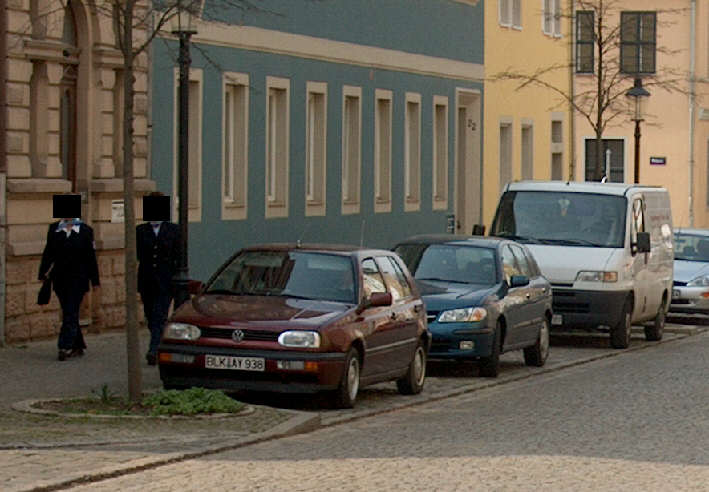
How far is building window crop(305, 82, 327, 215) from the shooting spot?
34.4m

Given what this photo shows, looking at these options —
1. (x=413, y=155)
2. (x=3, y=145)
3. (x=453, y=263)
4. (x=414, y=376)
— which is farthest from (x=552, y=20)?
(x=414, y=376)

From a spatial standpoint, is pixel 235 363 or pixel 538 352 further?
pixel 538 352

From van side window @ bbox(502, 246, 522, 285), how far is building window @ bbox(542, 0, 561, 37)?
82.0ft

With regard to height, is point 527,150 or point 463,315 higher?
point 527,150

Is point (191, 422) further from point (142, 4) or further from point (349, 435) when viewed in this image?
point (142, 4)

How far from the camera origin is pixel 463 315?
22.3 meters

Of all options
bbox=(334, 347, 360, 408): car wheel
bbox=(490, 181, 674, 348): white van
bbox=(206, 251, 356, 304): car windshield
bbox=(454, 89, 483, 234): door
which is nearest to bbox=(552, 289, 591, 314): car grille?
bbox=(490, 181, 674, 348): white van

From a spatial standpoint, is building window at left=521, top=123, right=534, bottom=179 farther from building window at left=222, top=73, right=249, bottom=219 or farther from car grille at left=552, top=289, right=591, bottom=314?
car grille at left=552, top=289, right=591, bottom=314

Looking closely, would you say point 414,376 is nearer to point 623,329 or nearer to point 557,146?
point 623,329

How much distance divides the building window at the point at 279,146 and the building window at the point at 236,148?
1451mm

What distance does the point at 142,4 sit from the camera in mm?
26500

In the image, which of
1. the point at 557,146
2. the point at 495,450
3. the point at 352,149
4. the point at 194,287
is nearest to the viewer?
the point at 495,450

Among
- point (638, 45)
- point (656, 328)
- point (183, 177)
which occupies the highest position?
point (638, 45)

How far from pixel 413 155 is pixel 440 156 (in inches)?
75.2
